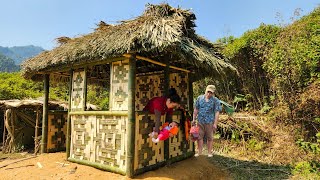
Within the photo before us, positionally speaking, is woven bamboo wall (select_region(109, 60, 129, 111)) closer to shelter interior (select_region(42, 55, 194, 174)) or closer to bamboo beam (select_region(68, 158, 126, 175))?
shelter interior (select_region(42, 55, 194, 174))

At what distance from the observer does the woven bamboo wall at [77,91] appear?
715 cm

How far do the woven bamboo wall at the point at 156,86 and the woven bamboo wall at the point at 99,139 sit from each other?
2.07 metres

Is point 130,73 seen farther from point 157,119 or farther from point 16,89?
point 16,89

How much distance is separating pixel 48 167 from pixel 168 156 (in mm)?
2889

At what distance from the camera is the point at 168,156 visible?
21.1 ft

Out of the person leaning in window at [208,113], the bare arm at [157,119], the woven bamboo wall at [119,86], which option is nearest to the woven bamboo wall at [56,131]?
the woven bamboo wall at [119,86]

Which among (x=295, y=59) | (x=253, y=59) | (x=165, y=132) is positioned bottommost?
(x=165, y=132)

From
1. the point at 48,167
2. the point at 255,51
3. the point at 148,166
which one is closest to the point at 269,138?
the point at 255,51

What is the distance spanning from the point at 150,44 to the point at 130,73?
748 millimetres

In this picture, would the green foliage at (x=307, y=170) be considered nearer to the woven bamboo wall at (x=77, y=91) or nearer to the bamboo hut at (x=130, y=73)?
the bamboo hut at (x=130, y=73)

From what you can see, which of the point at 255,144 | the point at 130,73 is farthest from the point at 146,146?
the point at 255,144

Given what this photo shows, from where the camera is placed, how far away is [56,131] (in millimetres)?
8633

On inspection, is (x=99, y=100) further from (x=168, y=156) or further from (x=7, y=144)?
(x=168, y=156)

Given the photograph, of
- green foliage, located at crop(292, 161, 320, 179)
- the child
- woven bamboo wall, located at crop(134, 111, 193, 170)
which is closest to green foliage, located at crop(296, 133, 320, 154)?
green foliage, located at crop(292, 161, 320, 179)
